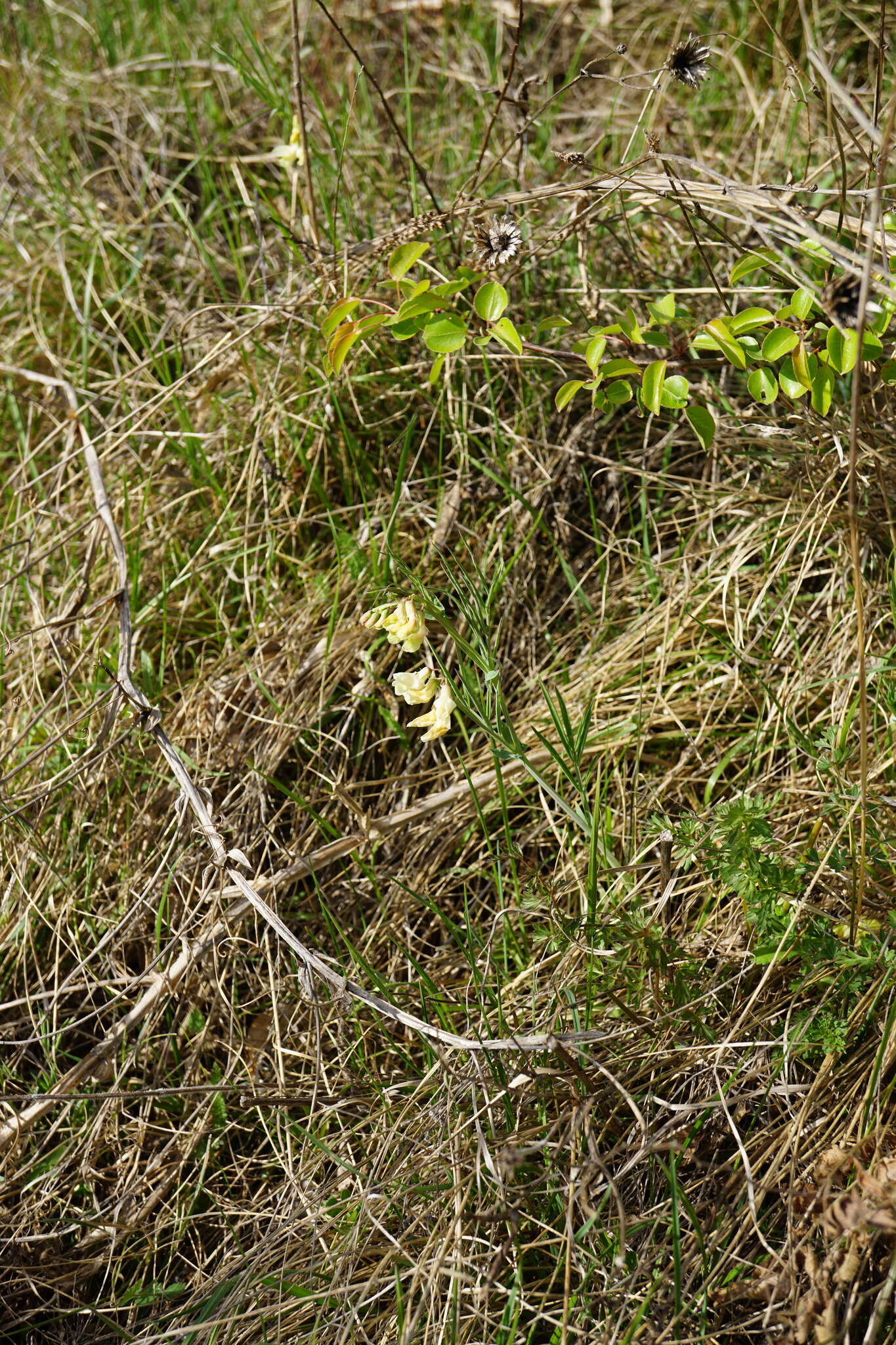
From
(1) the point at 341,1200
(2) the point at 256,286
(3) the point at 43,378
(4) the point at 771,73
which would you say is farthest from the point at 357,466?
(4) the point at 771,73

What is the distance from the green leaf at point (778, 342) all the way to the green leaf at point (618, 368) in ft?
0.67

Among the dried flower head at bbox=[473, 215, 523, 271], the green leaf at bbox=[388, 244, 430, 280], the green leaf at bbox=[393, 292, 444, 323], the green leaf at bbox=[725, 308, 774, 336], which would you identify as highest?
the green leaf at bbox=[388, 244, 430, 280]

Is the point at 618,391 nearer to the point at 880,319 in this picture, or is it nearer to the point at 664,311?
the point at 664,311

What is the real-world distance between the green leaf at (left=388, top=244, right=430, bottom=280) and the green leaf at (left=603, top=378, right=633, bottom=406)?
376 millimetres

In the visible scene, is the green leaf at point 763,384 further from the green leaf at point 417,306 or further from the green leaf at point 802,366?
the green leaf at point 417,306

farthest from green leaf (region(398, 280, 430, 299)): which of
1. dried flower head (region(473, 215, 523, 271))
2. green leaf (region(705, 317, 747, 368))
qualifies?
green leaf (region(705, 317, 747, 368))

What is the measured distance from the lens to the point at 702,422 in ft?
5.62

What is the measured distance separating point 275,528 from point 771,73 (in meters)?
1.73

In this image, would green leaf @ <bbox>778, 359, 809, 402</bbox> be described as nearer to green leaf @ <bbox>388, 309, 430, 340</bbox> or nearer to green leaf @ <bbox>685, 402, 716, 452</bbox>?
green leaf @ <bbox>685, 402, 716, 452</bbox>

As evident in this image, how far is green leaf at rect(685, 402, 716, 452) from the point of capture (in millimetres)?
1706

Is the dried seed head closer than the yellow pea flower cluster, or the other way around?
the dried seed head

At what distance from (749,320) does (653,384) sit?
0.17 m

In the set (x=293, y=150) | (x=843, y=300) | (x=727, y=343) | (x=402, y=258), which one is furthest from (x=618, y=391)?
(x=293, y=150)

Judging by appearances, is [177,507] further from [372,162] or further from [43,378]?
[372,162]
